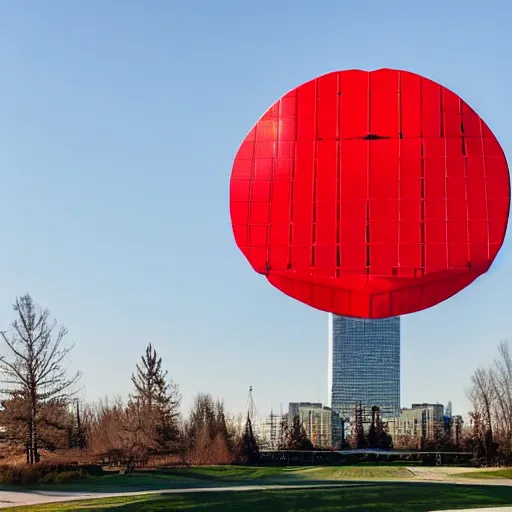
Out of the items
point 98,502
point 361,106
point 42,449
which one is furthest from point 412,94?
point 42,449

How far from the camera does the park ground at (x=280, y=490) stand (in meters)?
18.2

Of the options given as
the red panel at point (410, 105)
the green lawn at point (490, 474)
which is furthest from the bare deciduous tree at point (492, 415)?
the red panel at point (410, 105)

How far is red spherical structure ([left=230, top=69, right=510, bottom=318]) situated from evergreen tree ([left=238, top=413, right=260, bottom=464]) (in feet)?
34.8

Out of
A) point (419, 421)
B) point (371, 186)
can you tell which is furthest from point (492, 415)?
point (371, 186)

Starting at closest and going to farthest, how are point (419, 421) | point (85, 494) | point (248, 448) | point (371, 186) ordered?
point (371, 186), point (85, 494), point (248, 448), point (419, 421)

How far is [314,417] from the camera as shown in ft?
80.7

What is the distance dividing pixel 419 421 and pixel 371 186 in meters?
17.6

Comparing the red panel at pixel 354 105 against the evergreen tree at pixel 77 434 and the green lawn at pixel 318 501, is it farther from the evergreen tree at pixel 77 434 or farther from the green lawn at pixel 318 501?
the evergreen tree at pixel 77 434

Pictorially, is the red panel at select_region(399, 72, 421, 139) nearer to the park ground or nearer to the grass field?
the park ground

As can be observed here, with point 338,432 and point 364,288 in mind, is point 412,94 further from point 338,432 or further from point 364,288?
point 338,432

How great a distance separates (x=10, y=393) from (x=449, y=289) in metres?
14.7

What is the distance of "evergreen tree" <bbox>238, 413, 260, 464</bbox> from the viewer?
2073 cm

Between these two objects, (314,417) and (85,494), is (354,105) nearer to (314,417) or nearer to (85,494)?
(85,494)

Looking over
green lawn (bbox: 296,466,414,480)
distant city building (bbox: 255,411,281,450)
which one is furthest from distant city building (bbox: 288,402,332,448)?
green lawn (bbox: 296,466,414,480)
